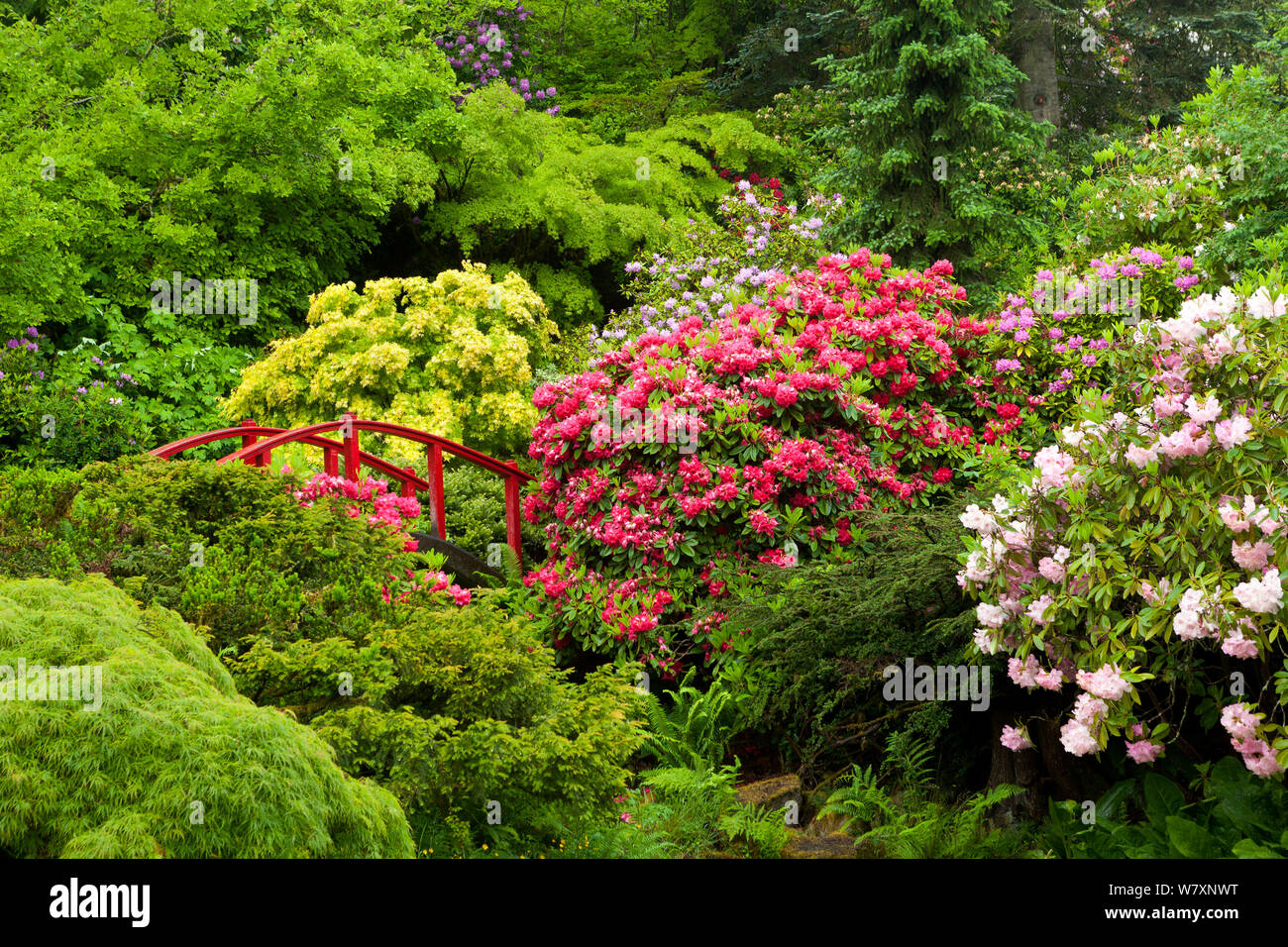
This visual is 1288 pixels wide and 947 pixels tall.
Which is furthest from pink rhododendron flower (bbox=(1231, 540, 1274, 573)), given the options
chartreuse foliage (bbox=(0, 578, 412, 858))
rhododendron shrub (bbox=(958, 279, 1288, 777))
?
chartreuse foliage (bbox=(0, 578, 412, 858))

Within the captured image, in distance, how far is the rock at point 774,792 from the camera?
20.5 ft

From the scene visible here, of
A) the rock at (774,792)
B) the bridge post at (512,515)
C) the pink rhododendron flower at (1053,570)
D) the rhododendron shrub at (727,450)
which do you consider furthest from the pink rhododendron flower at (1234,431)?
the bridge post at (512,515)

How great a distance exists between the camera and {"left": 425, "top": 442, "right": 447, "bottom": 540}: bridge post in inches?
360

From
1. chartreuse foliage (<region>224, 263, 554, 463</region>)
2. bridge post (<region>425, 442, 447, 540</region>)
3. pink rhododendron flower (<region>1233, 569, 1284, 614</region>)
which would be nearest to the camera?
pink rhododendron flower (<region>1233, 569, 1284, 614</region>)

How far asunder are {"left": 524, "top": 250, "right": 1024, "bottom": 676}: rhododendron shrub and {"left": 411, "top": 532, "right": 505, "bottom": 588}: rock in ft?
2.57

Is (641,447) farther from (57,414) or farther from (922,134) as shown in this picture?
(57,414)

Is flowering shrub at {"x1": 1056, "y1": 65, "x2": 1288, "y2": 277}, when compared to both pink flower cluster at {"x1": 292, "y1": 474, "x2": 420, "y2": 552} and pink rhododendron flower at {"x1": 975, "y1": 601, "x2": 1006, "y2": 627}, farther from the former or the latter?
pink flower cluster at {"x1": 292, "y1": 474, "x2": 420, "y2": 552}

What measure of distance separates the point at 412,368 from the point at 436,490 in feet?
9.00

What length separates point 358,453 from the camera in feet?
27.7

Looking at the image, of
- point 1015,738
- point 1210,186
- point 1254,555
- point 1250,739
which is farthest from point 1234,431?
point 1210,186

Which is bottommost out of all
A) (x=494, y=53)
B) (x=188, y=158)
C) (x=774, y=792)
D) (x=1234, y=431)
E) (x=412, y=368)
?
(x=774, y=792)

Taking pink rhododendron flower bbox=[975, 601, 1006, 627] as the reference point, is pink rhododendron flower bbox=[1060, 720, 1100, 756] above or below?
below
